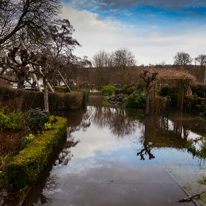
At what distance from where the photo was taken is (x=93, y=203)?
11.7 ft

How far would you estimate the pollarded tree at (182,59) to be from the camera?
3853 centimetres

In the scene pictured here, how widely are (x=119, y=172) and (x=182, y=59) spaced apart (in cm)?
3886

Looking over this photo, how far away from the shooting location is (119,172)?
16.1 ft

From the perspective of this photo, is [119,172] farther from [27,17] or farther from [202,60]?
[202,60]

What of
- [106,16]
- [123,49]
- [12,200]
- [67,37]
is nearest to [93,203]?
[12,200]

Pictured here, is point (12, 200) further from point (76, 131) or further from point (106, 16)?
Answer: point (106, 16)

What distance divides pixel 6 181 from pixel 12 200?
2.16 feet

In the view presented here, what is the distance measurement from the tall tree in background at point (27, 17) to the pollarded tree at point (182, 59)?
31.8 m

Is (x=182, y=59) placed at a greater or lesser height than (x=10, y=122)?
greater

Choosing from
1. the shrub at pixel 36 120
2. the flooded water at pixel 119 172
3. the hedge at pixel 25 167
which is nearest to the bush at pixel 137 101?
the flooded water at pixel 119 172

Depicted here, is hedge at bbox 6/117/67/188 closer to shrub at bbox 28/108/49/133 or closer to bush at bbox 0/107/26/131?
bush at bbox 0/107/26/131

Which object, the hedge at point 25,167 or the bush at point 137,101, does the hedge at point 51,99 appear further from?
the hedge at point 25,167

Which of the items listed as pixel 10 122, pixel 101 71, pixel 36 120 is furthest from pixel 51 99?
pixel 101 71

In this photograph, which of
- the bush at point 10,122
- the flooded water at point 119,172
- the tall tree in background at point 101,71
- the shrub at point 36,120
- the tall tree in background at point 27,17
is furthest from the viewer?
the tall tree in background at point 101,71
